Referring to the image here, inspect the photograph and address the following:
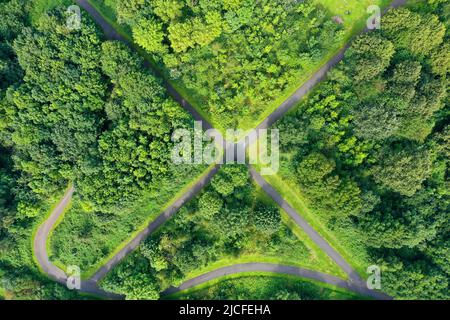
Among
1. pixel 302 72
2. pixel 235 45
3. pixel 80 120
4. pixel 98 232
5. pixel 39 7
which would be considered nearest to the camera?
pixel 80 120

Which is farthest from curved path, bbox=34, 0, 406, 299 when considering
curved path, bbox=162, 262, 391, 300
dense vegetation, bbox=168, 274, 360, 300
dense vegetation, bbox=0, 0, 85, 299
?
dense vegetation, bbox=0, 0, 85, 299

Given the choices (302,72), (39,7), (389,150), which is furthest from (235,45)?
(39,7)

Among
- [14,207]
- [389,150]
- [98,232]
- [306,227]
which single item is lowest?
[98,232]

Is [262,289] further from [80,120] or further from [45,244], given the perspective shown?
[80,120]

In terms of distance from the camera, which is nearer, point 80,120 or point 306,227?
point 80,120

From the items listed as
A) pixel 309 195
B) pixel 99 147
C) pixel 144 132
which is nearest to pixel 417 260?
pixel 309 195
